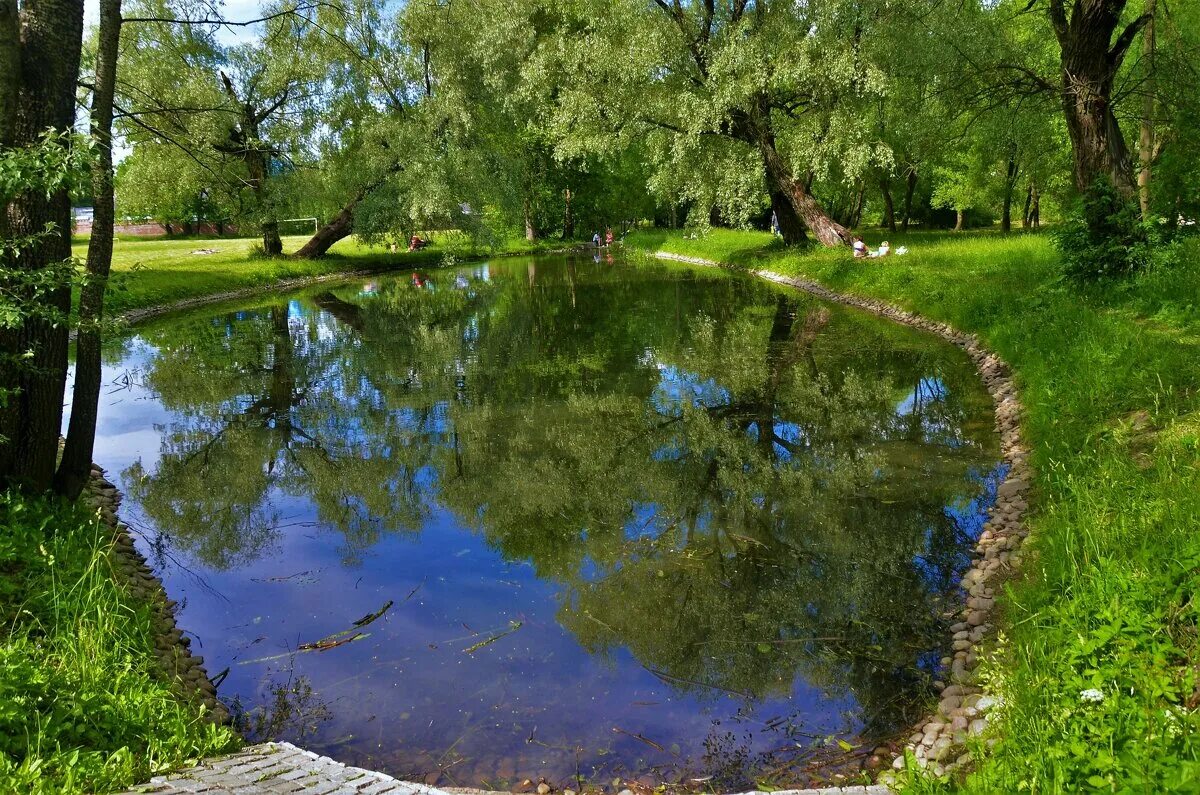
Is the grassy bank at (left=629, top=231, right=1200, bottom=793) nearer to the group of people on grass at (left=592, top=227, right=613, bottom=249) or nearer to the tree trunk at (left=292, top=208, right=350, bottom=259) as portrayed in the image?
the tree trunk at (left=292, top=208, right=350, bottom=259)

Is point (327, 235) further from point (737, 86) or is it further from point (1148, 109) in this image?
point (1148, 109)

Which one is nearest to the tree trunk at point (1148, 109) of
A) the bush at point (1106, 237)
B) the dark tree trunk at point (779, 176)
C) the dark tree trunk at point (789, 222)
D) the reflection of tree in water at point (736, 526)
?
the bush at point (1106, 237)

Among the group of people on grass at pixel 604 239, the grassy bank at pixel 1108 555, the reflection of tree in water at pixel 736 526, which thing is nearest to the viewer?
the grassy bank at pixel 1108 555

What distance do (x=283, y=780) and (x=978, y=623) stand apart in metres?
5.11

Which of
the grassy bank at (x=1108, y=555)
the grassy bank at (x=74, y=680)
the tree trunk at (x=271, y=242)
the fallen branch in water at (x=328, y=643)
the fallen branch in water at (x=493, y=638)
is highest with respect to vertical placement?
the tree trunk at (x=271, y=242)

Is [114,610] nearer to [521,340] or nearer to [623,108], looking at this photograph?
[521,340]

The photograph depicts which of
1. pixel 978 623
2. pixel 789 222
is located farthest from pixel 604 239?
pixel 978 623

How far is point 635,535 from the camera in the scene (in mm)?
8688

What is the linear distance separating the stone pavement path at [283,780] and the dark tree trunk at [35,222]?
4.01 metres

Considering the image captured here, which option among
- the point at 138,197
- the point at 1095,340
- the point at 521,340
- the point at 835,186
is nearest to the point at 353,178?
the point at 138,197

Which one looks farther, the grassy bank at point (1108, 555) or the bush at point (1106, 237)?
the bush at point (1106, 237)

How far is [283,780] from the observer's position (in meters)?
4.40

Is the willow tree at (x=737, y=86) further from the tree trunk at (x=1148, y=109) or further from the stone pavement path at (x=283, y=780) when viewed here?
the stone pavement path at (x=283, y=780)

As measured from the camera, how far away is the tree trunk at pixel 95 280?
730 centimetres
